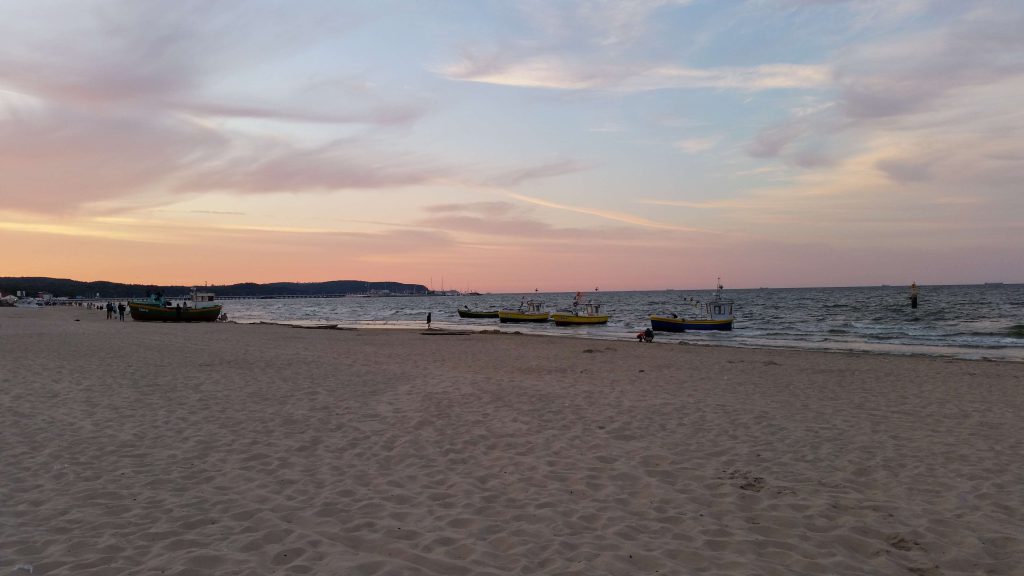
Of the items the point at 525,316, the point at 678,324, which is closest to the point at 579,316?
the point at 525,316

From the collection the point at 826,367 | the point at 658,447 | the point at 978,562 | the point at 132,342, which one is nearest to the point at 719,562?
the point at 978,562

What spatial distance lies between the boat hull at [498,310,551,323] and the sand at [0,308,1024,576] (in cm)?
4184

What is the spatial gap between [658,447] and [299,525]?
5.04 m

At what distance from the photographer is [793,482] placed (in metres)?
7.07

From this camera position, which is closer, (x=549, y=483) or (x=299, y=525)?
(x=299, y=525)

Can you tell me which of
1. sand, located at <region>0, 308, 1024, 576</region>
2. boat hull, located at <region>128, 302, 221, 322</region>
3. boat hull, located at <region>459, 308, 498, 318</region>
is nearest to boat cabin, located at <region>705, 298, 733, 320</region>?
boat hull, located at <region>459, 308, 498, 318</region>

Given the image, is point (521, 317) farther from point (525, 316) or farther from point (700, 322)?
point (700, 322)

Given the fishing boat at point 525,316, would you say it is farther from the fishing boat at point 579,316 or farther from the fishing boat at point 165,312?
the fishing boat at point 165,312

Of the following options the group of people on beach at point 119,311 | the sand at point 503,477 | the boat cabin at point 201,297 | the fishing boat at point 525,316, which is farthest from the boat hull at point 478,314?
the sand at point 503,477

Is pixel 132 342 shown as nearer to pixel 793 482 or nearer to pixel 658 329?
pixel 793 482

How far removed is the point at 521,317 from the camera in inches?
2264

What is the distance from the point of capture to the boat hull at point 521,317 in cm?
5694

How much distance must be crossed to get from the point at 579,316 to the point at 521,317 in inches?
311

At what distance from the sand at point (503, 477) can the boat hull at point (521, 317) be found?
137ft
